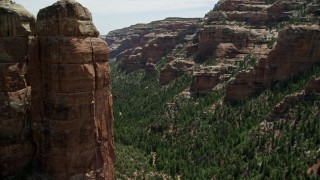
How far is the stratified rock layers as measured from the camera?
43.4 meters

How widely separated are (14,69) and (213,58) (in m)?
108

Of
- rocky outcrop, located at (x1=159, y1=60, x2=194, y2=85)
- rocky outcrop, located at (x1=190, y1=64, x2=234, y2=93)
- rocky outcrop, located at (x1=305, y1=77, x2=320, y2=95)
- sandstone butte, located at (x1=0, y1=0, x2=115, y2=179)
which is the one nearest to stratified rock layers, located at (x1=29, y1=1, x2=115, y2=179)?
sandstone butte, located at (x1=0, y1=0, x2=115, y2=179)

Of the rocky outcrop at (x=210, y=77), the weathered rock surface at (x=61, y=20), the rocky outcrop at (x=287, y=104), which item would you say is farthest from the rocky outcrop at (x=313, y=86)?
the weathered rock surface at (x=61, y=20)

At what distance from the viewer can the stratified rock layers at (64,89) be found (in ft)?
143

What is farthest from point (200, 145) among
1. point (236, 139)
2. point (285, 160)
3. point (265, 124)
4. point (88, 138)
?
point (88, 138)

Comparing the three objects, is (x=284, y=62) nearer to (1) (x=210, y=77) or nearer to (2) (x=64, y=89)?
(1) (x=210, y=77)

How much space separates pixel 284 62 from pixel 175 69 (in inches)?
2005

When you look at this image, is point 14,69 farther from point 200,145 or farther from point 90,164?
point 200,145

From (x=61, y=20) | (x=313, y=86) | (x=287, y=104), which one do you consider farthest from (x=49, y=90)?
(x=313, y=86)

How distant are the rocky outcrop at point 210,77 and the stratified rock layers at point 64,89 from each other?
87.8 metres

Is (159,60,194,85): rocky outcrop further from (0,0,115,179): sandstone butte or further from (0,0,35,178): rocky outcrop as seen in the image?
(0,0,35,178): rocky outcrop

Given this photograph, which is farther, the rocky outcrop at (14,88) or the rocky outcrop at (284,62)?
the rocky outcrop at (284,62)

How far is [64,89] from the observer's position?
43844 millimetres

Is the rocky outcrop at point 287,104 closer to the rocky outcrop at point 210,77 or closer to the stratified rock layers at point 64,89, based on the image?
the rocky outcrop at point 210,77
